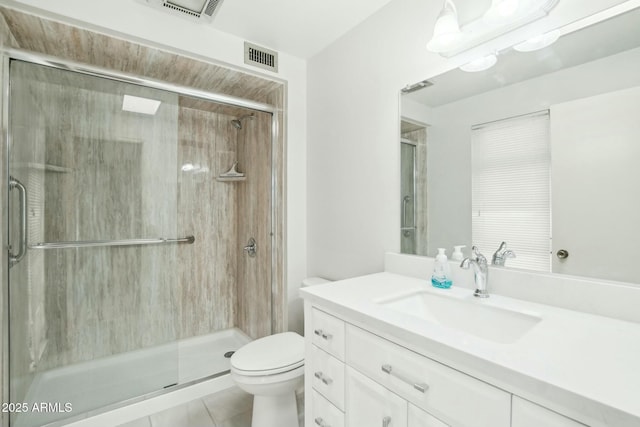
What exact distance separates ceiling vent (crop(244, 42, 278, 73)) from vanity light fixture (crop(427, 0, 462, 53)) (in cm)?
119

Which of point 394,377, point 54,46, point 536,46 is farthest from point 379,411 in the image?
point 54,46

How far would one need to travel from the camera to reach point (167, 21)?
1.66m

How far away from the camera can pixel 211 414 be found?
171 cm

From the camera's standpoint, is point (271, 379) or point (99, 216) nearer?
point (271, 379)

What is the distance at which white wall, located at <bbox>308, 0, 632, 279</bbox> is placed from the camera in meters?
1.48

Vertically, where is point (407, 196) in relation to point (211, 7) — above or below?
below

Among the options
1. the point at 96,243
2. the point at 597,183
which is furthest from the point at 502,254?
the point at 96,243

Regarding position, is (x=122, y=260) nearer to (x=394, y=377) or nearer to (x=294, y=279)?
(x=294, y=279)

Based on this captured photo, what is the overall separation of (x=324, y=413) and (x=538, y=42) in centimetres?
155

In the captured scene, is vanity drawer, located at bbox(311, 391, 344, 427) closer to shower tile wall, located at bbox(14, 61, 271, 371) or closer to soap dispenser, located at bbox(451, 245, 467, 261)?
soap dispenser, located at bbox(451, 245, 467, 261)

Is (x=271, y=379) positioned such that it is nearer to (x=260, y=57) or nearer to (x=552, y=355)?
(x=552, y=355)

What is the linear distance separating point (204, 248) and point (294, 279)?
943 mm

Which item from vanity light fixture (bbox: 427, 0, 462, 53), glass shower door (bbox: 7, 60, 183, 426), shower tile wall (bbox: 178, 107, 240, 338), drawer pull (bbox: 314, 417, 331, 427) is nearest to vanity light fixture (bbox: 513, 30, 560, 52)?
vanity light fixture (bbox: 427, 0, 462, 53)

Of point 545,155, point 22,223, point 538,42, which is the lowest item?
point 22,223
